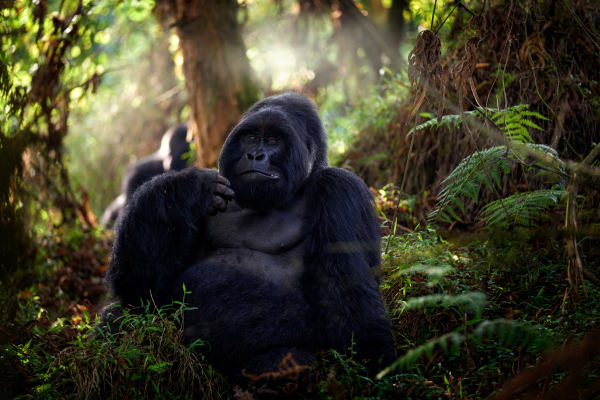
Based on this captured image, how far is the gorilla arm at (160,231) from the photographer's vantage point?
2924 mm

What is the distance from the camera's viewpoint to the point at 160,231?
2.96 m

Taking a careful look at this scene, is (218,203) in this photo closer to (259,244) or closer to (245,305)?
(259,244)

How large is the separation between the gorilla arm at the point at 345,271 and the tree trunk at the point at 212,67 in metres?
3.35

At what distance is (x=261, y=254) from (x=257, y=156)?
59 centimetres

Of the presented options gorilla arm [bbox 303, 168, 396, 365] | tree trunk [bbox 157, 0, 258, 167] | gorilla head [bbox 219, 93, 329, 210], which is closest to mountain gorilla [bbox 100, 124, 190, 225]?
tree trunk [bbox 157, 0, 258, 167]

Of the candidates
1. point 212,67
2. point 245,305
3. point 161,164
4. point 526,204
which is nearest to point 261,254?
point 245,305

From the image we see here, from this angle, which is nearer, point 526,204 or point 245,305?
point 245,305

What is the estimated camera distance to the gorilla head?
3.04 metres

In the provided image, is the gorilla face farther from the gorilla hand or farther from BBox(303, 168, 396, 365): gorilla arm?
BBox(303, 168, 396, 365): gorilla arm

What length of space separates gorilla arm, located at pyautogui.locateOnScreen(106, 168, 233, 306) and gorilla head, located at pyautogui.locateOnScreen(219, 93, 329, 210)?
15 centimetres

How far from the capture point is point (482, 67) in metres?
4.54

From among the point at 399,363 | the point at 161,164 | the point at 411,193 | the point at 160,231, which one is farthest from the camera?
the point at 161,164

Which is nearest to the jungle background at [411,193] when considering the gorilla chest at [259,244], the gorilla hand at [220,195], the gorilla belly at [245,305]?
the gorilla belly at [245,305]

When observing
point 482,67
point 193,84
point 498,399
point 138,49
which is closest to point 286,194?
point 498,399
